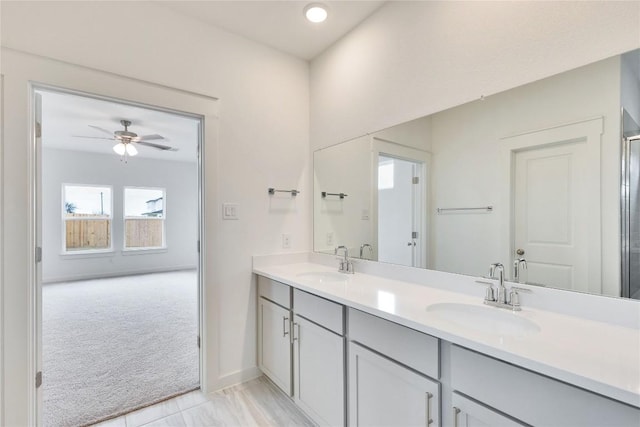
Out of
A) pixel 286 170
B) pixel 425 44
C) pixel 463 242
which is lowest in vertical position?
pixel 463 242

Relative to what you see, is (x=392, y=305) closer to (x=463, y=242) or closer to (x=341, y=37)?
(x=463, y=242)

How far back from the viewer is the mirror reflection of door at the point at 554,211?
1172 millimetres

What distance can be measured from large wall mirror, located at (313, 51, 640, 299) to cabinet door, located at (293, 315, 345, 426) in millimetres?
684

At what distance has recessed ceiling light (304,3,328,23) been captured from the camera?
1.89m

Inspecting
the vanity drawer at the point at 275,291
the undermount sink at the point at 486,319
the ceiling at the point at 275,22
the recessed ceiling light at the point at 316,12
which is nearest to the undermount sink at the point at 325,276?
the vanity drawer at the point at 275,291

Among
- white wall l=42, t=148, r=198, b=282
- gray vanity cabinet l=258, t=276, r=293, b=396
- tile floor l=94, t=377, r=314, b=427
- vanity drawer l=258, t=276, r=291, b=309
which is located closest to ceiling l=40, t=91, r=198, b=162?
white wall l=42, t=148, r=198, b=282

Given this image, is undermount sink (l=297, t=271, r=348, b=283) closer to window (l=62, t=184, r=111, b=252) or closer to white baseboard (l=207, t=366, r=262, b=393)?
white baseboard (l=207, t=366, r=262, b=393)

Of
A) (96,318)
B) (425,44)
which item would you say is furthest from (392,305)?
(96,318)

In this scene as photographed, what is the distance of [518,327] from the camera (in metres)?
1.16

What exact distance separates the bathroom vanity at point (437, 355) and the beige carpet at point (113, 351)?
0.95 metres

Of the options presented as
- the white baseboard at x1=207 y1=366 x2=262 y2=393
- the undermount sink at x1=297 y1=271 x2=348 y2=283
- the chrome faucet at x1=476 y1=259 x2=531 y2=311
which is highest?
the chrome faucet at x1=476 y1=259 x2=531 y2=311

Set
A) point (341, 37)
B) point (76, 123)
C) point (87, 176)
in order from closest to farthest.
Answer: point (341, 37) → point (76, 123) → point (87, 176)

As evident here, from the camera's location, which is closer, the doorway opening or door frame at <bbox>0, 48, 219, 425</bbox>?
door frame at <bbox>0, 48, 219, 425</bbox>

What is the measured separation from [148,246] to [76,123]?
3203 millimetres
